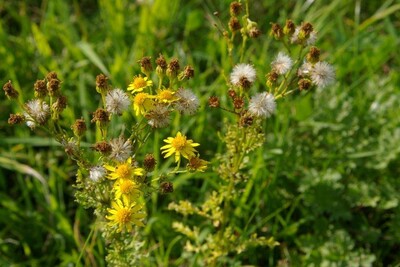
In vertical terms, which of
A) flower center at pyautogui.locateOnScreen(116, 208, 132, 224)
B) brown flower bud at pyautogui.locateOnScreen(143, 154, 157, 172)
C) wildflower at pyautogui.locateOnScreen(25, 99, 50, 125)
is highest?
wildflower at pyautogui.locateOnScreen(25, 99, 50, 125)

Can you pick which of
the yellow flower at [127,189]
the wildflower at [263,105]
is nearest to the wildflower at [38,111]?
the yellow flower at [127,189]

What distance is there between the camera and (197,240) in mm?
2225

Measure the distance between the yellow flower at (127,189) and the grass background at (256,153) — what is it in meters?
0.72

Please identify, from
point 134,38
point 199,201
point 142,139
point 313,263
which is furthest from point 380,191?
point 134,38

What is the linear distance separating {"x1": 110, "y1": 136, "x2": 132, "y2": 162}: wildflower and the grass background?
767mm

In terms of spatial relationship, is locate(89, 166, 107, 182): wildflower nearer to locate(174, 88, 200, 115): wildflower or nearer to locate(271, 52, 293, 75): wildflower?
locate(174, 88, 200, 115): wildflower

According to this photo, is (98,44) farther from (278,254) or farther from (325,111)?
(278,254)

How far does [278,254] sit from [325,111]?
766 mm

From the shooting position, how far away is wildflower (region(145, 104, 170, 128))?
1692 mm

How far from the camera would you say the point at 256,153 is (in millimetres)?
2557

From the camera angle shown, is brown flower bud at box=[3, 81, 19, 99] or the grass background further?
the grass background

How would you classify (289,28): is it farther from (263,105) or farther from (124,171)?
(124,171)

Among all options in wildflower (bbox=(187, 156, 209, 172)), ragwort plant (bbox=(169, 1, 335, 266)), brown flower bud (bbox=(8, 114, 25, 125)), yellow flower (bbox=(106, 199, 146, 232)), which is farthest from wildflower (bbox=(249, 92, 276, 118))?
brown flower bud (bbox=(8, 114, 25, 125))

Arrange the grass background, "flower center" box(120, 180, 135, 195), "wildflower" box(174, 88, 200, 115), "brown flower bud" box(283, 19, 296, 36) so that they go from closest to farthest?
"flower center" box(120, 180, 135, 195) → "wildflower" box(174, 88, 200, 115) → "brown flower bud" box(283, 19, 296, 36) → the grass background
